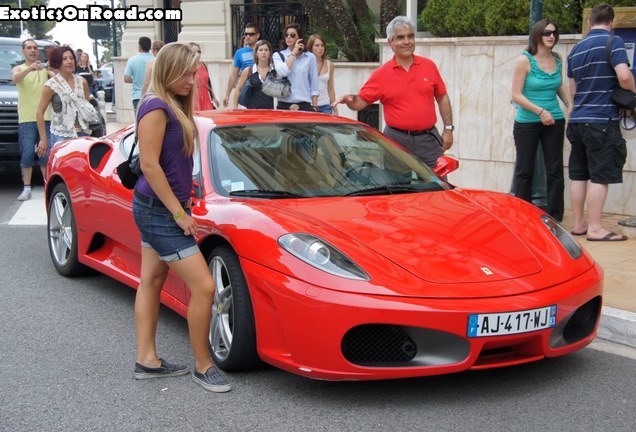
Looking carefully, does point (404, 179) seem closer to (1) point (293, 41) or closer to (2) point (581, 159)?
(2) point (581, 159)

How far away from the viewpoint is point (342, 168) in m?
5.49

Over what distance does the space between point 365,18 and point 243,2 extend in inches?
189

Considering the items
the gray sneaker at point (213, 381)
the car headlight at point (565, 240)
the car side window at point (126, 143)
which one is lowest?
the gray sneaker at point (213, 381)

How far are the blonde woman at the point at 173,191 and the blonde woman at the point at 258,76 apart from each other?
6496 millimetres

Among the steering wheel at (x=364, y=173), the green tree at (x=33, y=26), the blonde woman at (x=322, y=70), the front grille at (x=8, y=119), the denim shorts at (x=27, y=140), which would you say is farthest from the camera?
the green tree at (x=33, y=26)

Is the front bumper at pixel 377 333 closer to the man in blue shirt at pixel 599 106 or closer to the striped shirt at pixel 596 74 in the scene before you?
the man in blue shirt at pixel 599 106

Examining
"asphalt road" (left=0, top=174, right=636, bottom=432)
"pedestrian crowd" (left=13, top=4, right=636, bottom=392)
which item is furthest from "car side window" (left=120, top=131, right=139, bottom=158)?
"asphalt road" (left=0, top=174, right=636, bottom=432)

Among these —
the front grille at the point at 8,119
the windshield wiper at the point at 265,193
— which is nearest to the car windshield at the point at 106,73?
the front grille at the point at 8,119

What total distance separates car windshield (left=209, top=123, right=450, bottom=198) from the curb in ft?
3.98

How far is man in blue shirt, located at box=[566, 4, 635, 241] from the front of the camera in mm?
7359

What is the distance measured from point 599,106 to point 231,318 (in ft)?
13.4

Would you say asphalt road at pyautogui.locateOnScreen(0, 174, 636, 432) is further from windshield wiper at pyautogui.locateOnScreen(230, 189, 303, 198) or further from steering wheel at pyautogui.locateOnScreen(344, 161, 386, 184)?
steering wheel at pyautogui.locateOnScreen(344, 161, 386, 184)

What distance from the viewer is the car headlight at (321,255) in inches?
166

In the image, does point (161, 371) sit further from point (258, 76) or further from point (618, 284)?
point (258, 76)
